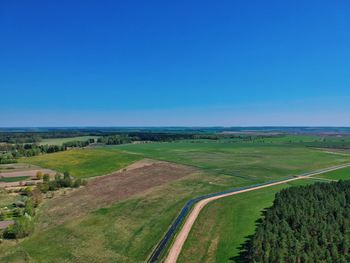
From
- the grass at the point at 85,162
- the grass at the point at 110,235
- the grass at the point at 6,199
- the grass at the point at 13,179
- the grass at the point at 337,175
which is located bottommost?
the grass at the point at 110,235

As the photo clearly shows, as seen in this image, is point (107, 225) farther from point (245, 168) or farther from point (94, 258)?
point (245, 168)

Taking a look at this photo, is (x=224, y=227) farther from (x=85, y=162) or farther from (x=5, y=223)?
(x=85, y=162)

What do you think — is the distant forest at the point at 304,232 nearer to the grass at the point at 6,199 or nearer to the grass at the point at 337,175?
the grass at the point at 337,175

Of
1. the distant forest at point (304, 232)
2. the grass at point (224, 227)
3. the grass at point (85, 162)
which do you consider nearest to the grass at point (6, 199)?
the grass at point (85, 162)

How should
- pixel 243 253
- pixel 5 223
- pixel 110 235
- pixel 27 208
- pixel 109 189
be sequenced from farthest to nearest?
pixel 109 189 < pixel 27 208 < pixel 5 223 < pixel 110 235 < pixel 243 253

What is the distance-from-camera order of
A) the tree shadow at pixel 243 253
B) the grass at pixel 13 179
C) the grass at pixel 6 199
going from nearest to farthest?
the tree shadow at pixel 243 253, the grass at pixel 6 199, the grass at pixel 13 179

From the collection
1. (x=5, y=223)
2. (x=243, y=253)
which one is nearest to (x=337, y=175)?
(x=243, y=253)

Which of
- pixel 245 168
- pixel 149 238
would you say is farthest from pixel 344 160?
pixel 149 238
